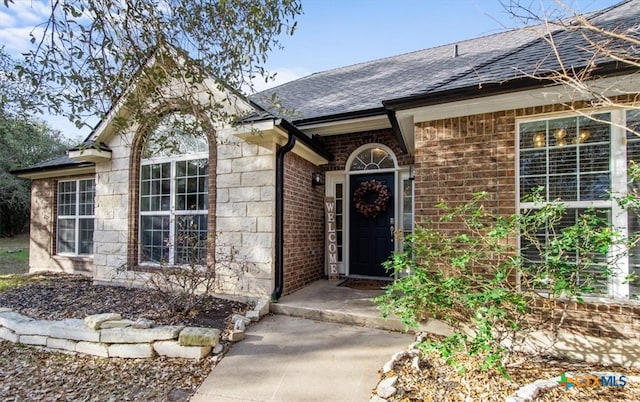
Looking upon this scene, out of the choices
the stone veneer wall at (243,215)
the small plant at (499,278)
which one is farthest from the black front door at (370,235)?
the small plant at (499,278)

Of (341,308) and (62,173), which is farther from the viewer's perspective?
(62,173)

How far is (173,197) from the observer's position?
635 cm

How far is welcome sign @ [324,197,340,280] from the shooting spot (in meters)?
6.83

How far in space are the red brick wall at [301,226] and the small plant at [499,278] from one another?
7.85 feet

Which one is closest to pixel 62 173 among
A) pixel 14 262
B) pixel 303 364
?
pixel 14 262

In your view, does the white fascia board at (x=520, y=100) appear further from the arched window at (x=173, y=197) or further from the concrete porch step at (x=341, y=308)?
the arched window at (x=173, y=197)

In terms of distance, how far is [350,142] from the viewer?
693 centimetres

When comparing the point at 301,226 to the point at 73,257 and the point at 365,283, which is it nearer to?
the point at 365,283

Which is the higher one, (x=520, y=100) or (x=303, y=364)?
(x=520, y=100)

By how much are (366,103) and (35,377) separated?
620cm

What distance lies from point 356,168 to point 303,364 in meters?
4.43

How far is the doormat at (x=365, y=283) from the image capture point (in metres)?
6.08

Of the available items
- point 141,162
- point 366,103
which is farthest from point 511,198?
point 141,162

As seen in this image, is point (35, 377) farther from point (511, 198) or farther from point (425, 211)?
point (511, 198)
